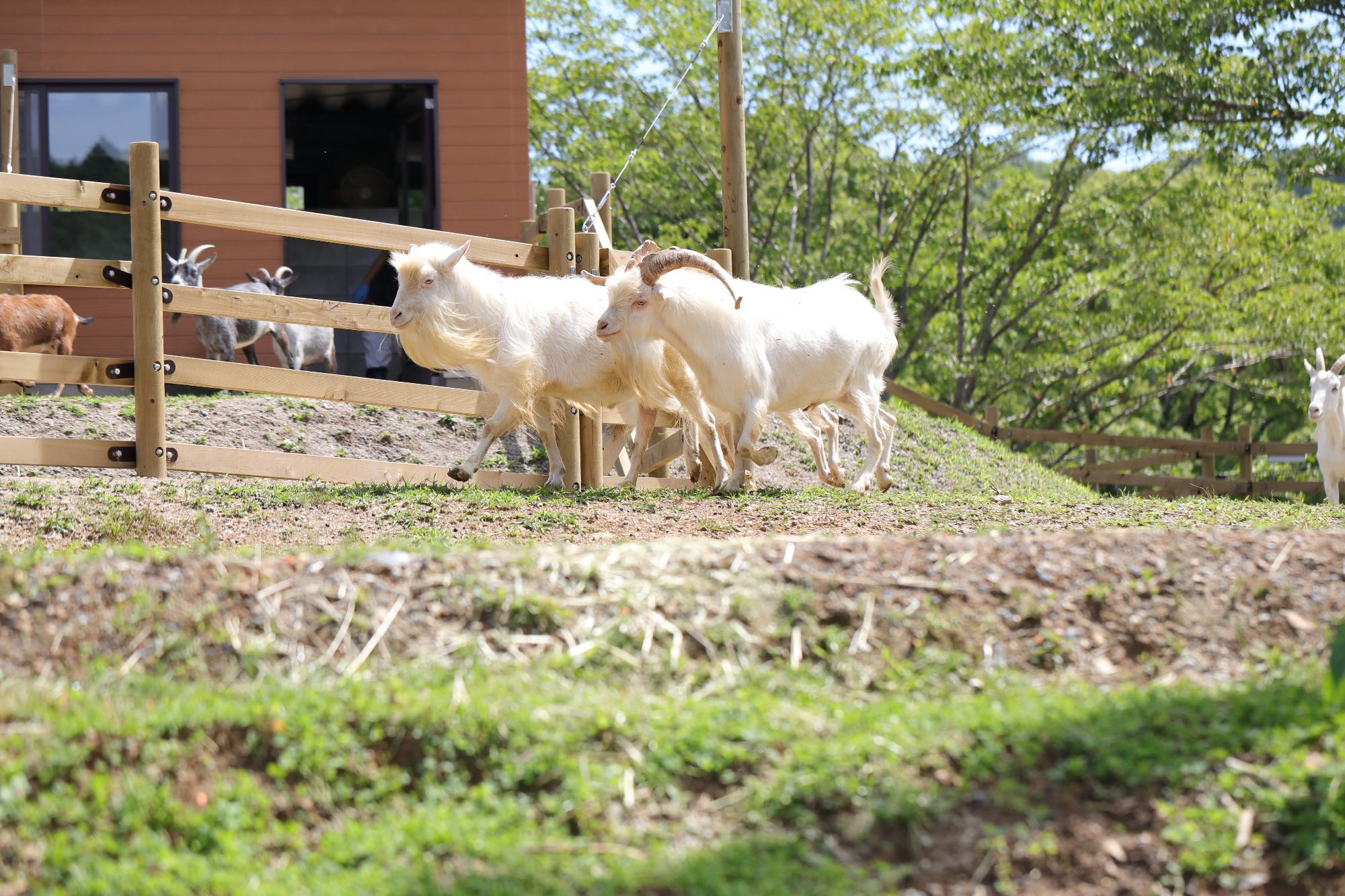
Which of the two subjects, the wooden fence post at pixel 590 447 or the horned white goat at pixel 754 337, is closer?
the horned white goat at pixel 754 337

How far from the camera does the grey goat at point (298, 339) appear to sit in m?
14.1

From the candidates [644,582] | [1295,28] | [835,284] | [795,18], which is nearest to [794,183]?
[795,18]

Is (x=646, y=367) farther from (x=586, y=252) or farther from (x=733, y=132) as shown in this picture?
(x=733, y=132)

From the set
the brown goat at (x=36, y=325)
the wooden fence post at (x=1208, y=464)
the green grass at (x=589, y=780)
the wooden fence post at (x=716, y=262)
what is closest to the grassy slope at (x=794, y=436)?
the brown goat at (x=36, y=325)

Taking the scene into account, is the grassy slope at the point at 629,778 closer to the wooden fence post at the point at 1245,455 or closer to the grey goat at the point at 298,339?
the grey goat at the point at 298,339

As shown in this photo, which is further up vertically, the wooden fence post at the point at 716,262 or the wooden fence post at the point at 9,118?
the wooden fence post at the point at 9,118

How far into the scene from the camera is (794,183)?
84.0 ft

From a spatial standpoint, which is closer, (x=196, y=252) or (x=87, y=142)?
(x=196, y=252)

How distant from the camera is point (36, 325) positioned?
11.9m

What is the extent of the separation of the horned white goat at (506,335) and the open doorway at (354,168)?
562cm

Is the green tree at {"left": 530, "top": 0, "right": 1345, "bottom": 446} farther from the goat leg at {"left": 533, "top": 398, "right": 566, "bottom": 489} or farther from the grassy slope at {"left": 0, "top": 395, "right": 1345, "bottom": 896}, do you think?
the grassy slope at {"left": 0, "top": 395, "right": 1345, "bottom": 896}

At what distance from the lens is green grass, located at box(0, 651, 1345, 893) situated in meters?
3.42

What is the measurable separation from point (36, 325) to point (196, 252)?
2.00m

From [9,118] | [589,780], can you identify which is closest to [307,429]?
[9,118]
